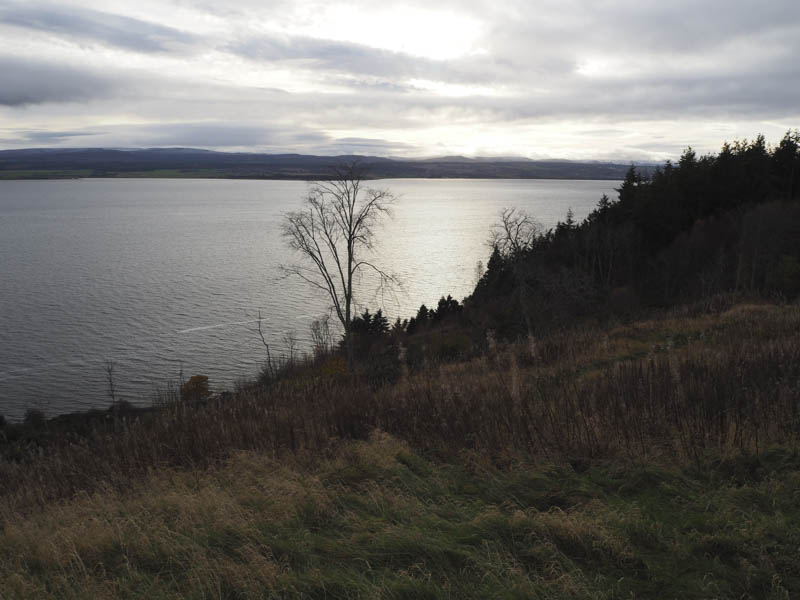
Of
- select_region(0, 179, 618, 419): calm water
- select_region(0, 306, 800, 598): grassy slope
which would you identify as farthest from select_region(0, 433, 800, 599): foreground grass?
select_region(0, 179, 618, 419): calm water

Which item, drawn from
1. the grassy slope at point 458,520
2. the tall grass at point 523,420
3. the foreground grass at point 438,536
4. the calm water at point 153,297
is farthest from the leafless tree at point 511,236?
the foreground grass at point 438,536

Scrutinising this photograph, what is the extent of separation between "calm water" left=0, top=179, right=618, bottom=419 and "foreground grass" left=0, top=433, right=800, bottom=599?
28.5 metres

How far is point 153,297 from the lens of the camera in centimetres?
5100

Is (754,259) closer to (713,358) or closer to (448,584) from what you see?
(713,358)

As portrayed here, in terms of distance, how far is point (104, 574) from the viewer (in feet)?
14.4

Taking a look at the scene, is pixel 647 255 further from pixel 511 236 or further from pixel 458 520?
pixel 458 520

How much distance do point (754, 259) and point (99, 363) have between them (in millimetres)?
44011

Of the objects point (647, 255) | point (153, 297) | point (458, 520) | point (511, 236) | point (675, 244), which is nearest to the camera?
point (458, 520)

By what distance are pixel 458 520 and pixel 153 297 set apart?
5131 cm

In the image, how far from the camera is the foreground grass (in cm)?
393

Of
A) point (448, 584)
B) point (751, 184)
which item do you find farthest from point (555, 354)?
point (751, 184)

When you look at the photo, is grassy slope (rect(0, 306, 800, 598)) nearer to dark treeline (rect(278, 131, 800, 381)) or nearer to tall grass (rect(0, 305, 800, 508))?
tall grass (rect(0, 305, 800, 508))

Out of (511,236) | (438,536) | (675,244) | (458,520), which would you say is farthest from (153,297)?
(438,536)

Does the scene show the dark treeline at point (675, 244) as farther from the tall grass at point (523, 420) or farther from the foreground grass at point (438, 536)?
the foreground grass at point (438, 536)
